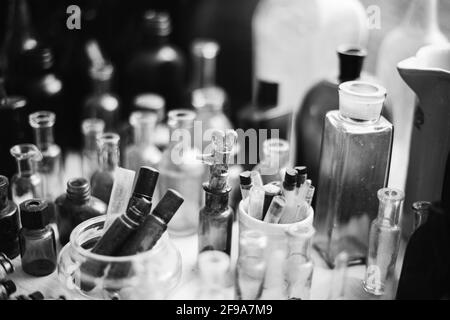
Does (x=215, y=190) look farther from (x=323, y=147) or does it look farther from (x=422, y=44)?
(x=422, y=44)

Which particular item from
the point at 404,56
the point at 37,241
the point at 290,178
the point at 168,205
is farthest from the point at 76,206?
the point at 404,56

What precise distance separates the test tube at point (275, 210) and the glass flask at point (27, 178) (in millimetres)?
337

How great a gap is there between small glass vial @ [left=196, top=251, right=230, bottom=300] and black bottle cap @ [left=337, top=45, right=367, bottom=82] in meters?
0.33

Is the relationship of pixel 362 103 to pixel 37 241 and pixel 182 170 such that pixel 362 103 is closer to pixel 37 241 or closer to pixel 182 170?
pixel 182 170

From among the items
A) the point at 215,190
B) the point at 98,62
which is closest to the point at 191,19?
the point at 98,62

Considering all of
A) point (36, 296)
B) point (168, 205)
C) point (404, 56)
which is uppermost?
point (404, 56)

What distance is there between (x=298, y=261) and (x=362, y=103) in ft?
0.68

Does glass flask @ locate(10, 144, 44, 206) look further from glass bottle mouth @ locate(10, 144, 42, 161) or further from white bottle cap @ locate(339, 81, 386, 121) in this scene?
white bottle cap @ locate(339, 81, 386, 121)

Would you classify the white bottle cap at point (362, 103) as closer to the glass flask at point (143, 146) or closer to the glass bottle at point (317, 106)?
the glass bottle at point (317, 106)

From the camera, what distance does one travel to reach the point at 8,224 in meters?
0.77

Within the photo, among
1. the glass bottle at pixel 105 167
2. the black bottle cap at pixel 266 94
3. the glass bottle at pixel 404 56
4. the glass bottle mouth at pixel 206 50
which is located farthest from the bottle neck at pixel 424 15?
the glass bottle at pixel 105 167

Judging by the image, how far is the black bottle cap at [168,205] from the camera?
26.9 inches

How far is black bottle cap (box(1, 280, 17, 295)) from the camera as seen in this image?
69 cm

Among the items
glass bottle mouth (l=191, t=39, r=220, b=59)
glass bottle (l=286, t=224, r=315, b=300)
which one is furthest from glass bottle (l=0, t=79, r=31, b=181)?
glass bottle (l=286, t=224, r=315, b=300)
